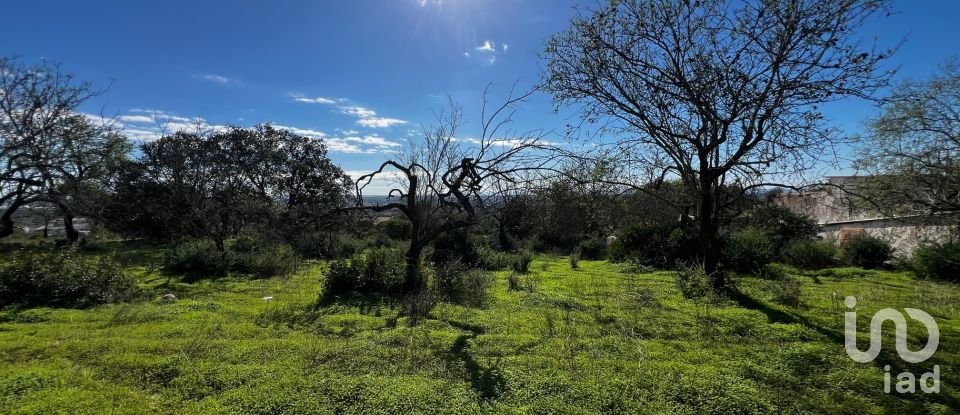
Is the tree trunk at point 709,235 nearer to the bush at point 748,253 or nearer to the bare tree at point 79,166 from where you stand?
the bush at point 748,253

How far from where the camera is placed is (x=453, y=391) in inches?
148

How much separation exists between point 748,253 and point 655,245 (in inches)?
107

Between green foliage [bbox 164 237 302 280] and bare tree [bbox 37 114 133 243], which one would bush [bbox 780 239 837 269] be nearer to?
green foliage [bbox 164 237 302 280]

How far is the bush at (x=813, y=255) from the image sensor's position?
13266 mm

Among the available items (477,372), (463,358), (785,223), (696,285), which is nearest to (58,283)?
(463,358)

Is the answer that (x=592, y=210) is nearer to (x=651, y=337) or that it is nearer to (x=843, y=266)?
(x=651, y=337)

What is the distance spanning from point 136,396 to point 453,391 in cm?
253

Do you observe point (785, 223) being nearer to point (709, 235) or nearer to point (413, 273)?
point (709, 235)

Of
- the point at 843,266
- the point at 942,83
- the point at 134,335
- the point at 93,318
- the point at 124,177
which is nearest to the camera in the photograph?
the point at 134,335

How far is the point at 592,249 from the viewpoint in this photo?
60.8 feet

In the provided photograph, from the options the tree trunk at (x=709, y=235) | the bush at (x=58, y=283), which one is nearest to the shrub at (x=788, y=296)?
the tree trunk at (x=709, y=235)

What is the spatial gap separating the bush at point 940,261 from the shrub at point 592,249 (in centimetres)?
918

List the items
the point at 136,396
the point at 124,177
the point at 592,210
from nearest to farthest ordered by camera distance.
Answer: the point at 136,396
the point at 592,210
the point at 124,177

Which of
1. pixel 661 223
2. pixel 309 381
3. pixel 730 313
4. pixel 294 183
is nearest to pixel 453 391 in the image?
pixel 309 381
